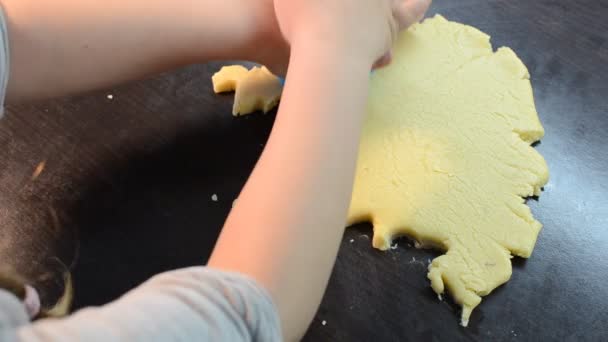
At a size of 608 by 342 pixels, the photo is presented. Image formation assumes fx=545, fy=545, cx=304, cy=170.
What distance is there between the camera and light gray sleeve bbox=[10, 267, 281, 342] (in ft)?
0.96

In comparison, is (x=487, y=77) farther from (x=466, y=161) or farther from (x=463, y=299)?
(x=463, y=299)

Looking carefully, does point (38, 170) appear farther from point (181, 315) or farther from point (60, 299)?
point (181, 315)

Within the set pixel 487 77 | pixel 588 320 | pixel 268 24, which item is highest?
pixel 268 24

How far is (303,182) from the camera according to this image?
39cm

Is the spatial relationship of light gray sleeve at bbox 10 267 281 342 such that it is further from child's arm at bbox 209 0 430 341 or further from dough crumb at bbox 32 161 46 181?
dough crumb at bbox 32 161 46 181

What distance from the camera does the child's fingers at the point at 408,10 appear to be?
0.62 meters

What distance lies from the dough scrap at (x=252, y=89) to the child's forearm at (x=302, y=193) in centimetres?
18

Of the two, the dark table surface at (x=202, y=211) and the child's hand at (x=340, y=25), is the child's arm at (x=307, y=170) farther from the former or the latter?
the dark table surface at (x=202, y=211)

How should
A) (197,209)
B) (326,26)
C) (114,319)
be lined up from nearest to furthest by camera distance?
(114,319), (326,26), (197,209)

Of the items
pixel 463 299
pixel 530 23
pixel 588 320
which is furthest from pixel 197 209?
pixel 530 23

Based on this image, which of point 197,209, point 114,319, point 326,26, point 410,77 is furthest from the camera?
point 410,77

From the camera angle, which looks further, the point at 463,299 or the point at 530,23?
the point at 530,23

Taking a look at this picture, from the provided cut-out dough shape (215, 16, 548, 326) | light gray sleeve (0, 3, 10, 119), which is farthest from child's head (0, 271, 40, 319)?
cut-out dough shape (215, 16, 548, 326)

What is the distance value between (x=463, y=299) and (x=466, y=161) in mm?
163
